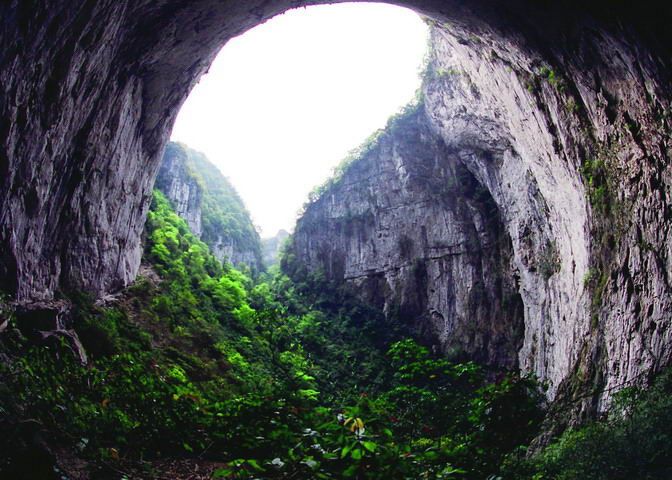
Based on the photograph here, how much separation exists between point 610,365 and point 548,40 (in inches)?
282

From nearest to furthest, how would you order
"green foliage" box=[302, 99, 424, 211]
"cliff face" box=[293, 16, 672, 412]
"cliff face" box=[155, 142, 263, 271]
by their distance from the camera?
"cliff face" box=[293, 16, 672, 412], "green foliage" box=[302, 99, 424, 211], "cliff face" box=[155, 142, 263, 271]

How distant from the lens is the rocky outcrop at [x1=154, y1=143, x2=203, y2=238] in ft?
137

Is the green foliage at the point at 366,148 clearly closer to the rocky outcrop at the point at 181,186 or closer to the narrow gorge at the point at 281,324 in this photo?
the narrow gorge at the point at 281,324

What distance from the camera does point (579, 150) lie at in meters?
11.3

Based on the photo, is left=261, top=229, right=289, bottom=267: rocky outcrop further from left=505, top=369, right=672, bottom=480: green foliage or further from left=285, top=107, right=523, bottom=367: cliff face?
left=505, top=369, right=672, bottom=480: green foliage

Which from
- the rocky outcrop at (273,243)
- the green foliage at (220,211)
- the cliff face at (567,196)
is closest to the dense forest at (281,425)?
the cliff face at (567,196)

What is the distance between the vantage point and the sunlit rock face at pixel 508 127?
7.68m

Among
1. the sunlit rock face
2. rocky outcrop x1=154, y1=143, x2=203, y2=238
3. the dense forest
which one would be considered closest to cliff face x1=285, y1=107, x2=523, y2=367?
the sunlit rock face

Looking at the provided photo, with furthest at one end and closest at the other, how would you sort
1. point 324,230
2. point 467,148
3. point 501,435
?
point 324,230, point 467,148, point 501,435

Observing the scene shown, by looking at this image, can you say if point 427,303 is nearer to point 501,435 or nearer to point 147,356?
point 147,356

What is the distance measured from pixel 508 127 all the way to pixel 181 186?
34294 millimetres

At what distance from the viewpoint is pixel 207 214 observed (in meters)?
50.7

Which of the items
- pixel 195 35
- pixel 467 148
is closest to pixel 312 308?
pixel 467 148

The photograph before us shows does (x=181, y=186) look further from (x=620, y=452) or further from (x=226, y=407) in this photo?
(x=620, y=452)
